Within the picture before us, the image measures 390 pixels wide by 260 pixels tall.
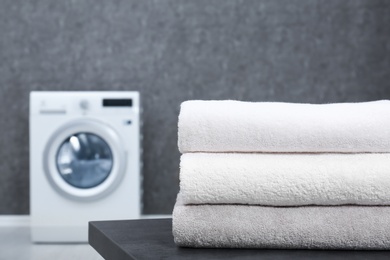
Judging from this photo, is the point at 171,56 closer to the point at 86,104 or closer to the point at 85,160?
the point at 86,104

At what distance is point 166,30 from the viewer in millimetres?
3693

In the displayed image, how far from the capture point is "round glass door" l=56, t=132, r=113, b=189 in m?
3.29

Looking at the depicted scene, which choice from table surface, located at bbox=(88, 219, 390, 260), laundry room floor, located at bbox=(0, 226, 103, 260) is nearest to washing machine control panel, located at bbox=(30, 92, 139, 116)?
laundry room floor, located at bbox=(0, 226, 103, 260)

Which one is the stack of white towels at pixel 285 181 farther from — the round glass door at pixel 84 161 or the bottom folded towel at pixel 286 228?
the round glass door at pixel 84 161

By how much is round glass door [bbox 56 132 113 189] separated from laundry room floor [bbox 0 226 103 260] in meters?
0.34

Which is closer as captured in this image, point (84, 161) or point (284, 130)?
point (284, 130)

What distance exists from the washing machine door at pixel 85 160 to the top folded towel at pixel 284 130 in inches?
101

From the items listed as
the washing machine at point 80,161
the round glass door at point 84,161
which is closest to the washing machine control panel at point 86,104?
the washing machine at point 80,161

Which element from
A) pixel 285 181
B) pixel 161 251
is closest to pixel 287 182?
pixel 285 181

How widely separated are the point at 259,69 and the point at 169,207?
97 centimetres

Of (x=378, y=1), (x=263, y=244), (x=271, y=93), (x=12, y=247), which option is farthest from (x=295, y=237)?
(x=378, y=1)

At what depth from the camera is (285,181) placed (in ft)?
2.32

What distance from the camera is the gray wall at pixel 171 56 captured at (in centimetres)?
368

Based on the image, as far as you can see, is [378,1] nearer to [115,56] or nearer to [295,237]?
[115,56]
